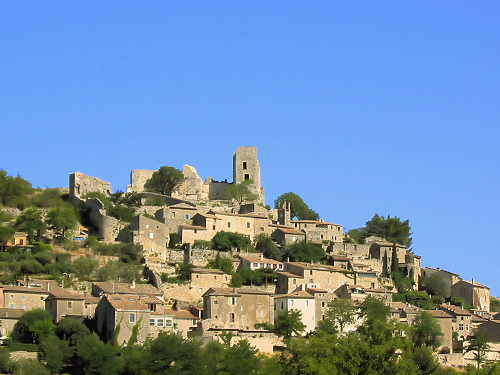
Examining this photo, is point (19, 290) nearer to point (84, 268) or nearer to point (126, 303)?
point (84, 268)

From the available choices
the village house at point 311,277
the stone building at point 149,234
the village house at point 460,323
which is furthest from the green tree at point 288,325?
the village house at point 460,323

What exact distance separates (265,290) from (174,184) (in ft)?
75.4

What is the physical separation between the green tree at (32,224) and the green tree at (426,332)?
26243mm

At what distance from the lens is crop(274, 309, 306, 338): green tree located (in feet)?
228

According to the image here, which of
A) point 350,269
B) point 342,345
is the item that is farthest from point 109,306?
point 350,269

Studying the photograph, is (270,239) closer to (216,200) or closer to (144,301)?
(216,200)

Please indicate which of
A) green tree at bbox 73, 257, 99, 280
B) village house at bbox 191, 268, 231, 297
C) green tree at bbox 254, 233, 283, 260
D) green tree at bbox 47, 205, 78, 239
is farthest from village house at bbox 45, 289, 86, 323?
green tree at bbox 254, 233, 283, 260

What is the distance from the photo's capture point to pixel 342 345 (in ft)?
193

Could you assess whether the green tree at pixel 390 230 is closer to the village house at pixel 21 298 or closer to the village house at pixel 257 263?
→ the village house at pixel 257 263

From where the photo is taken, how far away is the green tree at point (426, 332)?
74625 mm

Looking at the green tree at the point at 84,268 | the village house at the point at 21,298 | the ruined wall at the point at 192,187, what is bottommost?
the village house at the point at 21,298

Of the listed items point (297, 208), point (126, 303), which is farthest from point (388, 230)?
point (126, 303)

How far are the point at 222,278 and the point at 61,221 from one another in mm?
12971

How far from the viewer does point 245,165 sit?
102 m
